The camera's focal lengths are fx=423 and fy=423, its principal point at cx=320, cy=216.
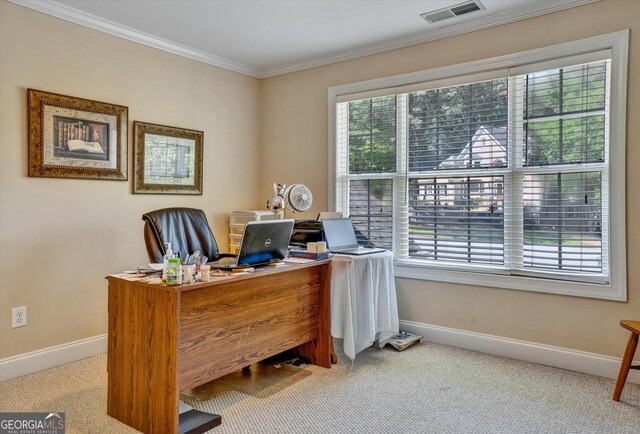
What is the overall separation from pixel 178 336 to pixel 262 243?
758mm

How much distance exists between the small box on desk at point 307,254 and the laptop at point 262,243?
0.25 meters

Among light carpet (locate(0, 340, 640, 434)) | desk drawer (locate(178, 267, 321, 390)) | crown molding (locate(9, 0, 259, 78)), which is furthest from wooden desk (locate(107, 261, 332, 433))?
crown molding (locate(9, 0, 259, 78))

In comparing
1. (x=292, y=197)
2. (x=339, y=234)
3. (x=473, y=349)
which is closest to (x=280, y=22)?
(x=292, y=197)

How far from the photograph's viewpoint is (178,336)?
202 centimetres

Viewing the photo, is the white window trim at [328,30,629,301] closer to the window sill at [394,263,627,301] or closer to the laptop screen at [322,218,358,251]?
the window sill at [394,263,627,301]

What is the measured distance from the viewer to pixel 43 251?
3.01 m

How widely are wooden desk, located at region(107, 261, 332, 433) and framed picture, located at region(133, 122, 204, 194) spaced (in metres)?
1.57

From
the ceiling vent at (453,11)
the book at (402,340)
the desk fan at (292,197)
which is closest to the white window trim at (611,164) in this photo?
the ceiling vent at (453,11)

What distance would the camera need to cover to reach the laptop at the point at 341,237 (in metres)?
3.26

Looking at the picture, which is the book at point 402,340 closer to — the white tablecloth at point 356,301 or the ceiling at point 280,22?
the white tablecloth at point 356,301

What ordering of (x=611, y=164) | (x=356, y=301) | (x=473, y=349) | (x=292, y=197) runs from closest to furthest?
(x=611, y=164)
(x=356, y=301)
(x=292, y=197)
(x=473, y=349)

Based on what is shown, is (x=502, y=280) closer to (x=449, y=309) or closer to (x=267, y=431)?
(x=449, y=309)

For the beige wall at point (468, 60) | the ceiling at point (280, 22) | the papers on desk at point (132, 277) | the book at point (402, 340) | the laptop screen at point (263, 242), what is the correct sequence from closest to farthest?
the papers on desk at point (132, 277) → the laptop screen at point (263, 242) → the beige wall at point (468, 60) → the ceiling at point (280, 22) → the book at point (402, 340)

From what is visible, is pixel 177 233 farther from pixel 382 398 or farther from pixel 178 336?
pixel 382 398
